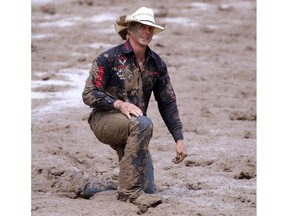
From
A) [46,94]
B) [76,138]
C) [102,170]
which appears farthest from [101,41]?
[102,170]

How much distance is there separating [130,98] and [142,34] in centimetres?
44

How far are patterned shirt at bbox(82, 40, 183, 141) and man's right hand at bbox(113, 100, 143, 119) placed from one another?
1.8 inches

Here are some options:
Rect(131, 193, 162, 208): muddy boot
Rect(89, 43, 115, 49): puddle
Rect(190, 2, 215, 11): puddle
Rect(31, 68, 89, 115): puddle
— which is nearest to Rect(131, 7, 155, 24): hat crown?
Rect(131, 193, 162, 208): muddy boot

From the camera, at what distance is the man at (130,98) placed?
5707 mm

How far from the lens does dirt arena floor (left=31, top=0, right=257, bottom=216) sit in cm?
607

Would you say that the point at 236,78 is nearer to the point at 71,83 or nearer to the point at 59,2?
the point at 71,83

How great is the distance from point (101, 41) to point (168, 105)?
6.50 metres

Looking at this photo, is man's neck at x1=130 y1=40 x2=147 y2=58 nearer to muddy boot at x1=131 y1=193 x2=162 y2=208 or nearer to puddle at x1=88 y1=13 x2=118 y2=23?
muddy boot at x1=131 y1=193 x2=162 y2=208

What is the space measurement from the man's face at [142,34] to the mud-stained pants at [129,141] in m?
0.50

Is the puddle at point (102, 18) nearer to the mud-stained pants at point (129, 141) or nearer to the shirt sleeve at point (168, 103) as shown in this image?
the shirt sleeve at point (168, 103)

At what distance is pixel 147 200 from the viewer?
18.5 feet

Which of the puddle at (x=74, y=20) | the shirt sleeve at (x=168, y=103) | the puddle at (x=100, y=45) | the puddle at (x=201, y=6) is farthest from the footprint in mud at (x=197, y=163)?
the puddle at (x=201, y=6)

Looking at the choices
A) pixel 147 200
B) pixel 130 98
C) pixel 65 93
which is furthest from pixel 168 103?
pixel 65 93

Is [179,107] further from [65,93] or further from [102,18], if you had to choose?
[102,18]
